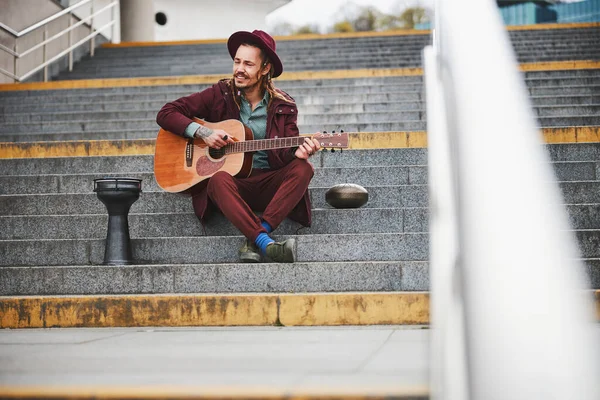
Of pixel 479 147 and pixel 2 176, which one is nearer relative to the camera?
pixel 479 147

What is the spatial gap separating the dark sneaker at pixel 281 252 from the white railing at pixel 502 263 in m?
2.15

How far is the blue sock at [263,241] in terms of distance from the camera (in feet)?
12.8

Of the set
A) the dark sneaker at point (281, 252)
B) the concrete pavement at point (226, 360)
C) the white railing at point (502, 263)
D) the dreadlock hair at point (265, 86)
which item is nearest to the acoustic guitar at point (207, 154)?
the dreadlock hair at point (265, 86)

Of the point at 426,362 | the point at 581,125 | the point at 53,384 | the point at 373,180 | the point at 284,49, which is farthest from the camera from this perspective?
the point at 284,49

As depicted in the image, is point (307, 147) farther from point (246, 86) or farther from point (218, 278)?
point (218, 278)

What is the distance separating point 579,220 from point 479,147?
3.09 m

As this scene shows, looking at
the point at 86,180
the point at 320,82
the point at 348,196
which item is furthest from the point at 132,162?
the point at 320,82

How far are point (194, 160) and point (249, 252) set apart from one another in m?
0.85

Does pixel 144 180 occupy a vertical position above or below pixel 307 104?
below

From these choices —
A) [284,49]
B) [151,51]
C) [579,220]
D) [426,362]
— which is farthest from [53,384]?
[151,51]

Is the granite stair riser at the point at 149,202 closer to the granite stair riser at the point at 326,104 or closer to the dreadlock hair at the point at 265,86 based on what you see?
the dreadlock hair at the point at 265,86

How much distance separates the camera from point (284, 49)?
36.0ft

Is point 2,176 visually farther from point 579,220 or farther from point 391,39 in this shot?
point 391,39

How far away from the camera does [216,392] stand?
1.86 meters
